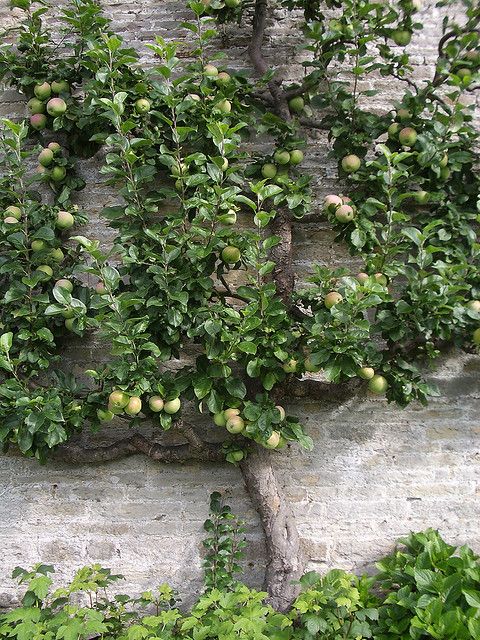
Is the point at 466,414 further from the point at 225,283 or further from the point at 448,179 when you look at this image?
the point at 225,283

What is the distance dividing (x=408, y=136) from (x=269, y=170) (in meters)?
0.60

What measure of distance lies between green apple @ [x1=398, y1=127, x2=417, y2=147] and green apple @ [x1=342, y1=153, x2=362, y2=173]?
200 mm

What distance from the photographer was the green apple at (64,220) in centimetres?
260

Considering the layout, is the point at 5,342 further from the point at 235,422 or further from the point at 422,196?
the point at 422,196

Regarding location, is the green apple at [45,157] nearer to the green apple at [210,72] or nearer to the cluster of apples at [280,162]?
the green apple at [210,72]

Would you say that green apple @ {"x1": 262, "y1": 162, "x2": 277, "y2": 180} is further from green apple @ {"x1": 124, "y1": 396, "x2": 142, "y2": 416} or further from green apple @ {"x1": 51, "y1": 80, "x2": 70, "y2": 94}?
green apple @ {"x1": 124, "y1": 396, "x2": 142, "y2": 416}

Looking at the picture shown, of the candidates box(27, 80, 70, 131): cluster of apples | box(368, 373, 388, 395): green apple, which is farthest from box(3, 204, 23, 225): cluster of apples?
box(368, 373, 388, 395): green apple

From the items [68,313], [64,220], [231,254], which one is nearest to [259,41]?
[231,254]

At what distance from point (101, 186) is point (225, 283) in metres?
0.84

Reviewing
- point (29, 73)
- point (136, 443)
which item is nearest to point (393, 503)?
point (136, 443)

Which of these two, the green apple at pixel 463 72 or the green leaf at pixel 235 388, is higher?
the green apple at pixel 463 72

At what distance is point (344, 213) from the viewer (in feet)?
8.02

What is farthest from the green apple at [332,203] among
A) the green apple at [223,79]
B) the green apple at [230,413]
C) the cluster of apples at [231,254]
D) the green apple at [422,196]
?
the green apple at [230,413]

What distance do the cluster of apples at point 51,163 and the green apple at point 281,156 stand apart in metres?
0.97
